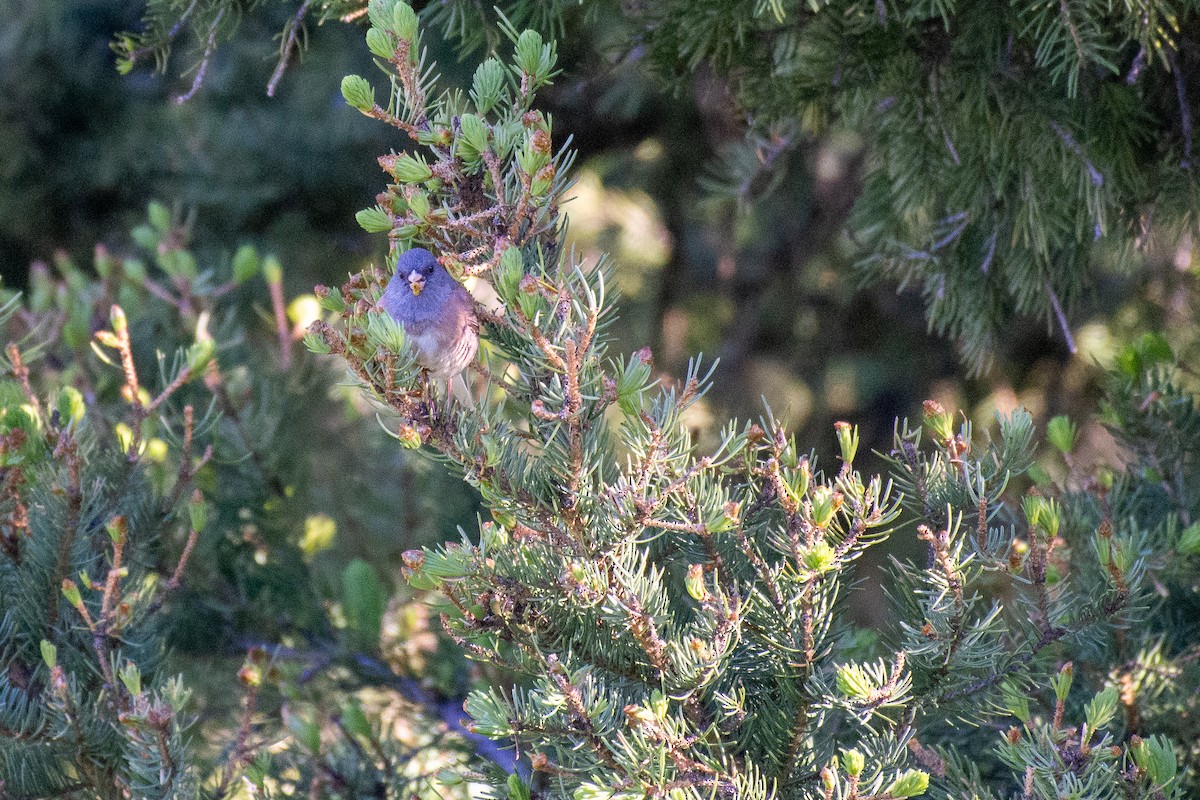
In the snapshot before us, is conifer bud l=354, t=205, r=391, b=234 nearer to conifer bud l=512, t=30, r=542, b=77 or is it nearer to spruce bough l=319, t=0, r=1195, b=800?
spruce bough l=319, t=0, r=1195, b=800

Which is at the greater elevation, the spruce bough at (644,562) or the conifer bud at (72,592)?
the spruce bough at (644,562)

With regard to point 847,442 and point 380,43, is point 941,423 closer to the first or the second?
point 847,442

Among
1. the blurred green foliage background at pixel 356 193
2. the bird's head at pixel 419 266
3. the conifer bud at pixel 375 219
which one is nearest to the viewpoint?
the conifer bud at pixel 375 219

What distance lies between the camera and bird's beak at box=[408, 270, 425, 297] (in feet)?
5.73

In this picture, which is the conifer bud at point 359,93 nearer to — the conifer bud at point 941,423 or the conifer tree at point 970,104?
the conifer tree at point 970,104

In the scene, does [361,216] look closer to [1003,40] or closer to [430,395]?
[430,395]

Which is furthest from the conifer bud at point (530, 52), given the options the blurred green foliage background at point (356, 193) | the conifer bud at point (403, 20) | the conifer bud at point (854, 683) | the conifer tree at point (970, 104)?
the blurred green foliage background at point (356, 193)

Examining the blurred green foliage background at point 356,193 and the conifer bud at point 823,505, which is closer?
the conifer bud at point 823,505

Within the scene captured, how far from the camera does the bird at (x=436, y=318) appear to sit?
1752 mm

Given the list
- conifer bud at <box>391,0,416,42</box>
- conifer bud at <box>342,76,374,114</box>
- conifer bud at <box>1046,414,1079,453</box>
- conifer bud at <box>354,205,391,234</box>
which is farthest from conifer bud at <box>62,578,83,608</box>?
conifer bud at <box>1046,414,1079,453</box>

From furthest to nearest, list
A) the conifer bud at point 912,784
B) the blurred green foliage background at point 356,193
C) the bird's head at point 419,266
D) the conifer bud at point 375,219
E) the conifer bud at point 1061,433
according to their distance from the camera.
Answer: the blurred green foliage background at point 356,193 → the bird's head at point 419,266 → the conifer bud at point 1061,433 → the conifer bud at point 375,219 → the conifer bud at point 912,784

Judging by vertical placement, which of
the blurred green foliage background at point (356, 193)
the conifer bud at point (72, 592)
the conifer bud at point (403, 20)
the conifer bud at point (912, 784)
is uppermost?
the conifer bud at point (403, 20)

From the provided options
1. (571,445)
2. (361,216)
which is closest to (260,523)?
(361,216)

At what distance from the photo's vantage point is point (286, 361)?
2486mm
